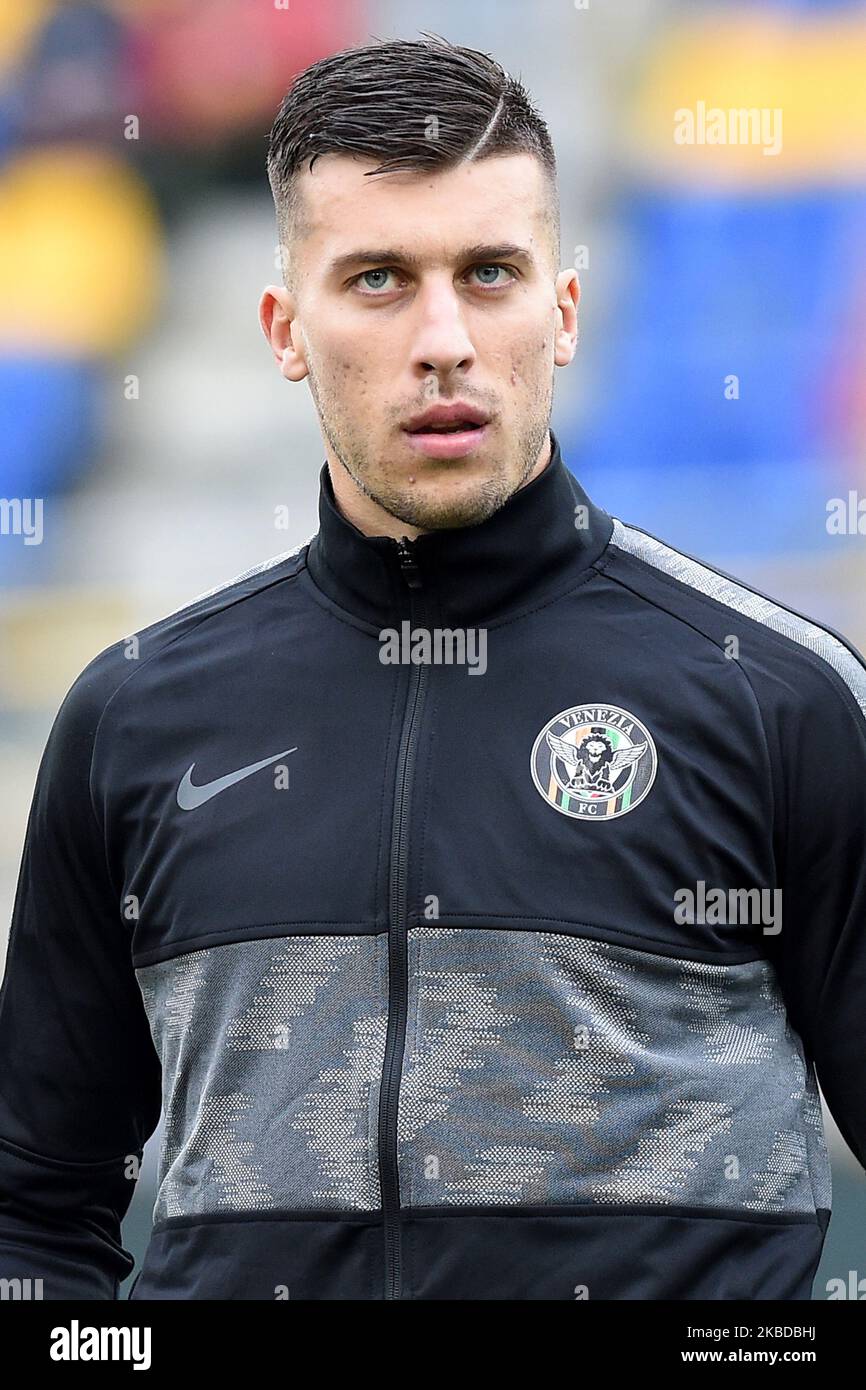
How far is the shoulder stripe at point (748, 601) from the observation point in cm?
165

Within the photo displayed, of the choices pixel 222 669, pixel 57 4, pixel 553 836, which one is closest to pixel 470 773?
pixel 553 836

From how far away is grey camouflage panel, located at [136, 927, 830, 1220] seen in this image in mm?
1540

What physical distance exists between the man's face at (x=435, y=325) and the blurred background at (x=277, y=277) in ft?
7.88

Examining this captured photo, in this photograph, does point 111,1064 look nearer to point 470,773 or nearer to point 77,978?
point 77,978

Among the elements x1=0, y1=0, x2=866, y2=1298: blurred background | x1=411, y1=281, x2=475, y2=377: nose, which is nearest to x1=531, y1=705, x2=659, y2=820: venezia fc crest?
x1=411, y1=281, x2=475, y2=377: nose

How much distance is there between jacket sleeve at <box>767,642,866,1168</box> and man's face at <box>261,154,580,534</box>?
336 mm

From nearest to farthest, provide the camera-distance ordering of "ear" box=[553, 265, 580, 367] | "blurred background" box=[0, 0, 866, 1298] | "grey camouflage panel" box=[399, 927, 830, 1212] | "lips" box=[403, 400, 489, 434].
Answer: "grey camouflage panel" box=[399, 927, 830, 1212] → "lips" box=[403, 400, 489, 434] → "ear" box=[553, 265, 580, 367] → "blurred background" box=[0, 0, 866, 1298]

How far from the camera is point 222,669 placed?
1790 mm

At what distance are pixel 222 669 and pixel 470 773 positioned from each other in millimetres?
279
